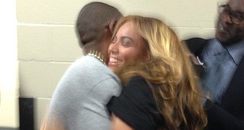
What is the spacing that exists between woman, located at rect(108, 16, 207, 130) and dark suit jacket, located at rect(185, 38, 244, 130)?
0.09 metres

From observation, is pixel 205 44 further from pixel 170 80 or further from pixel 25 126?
pixel 25 126

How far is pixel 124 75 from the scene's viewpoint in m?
1.75

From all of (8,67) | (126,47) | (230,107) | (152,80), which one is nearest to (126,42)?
(126,47)

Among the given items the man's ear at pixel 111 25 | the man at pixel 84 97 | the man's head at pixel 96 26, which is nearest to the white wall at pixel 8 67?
the man's head at pixel 96 26

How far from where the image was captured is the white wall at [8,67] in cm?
323

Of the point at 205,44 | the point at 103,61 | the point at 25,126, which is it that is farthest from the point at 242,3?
the point at 25,126

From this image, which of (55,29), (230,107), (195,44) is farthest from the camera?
(55,29)

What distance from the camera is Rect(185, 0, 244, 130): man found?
6.86 feet

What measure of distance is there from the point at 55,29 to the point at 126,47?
1.48 m

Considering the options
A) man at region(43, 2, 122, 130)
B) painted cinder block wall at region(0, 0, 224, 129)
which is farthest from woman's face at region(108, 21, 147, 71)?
painted cinder block wall at region(0, 0, 224, 129)

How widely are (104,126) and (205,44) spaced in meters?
0.87

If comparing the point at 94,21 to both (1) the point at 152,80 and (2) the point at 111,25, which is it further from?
(1) the point at 152,80

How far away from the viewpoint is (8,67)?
10.8 feet

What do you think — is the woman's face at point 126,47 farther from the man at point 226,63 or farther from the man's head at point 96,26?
the man at point 226,63
